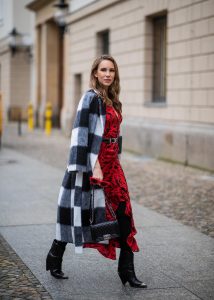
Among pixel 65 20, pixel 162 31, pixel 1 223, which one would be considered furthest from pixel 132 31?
pixel 1 223

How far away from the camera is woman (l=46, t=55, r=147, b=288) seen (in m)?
4.85

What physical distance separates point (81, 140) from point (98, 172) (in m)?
0.26

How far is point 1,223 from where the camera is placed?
742cm

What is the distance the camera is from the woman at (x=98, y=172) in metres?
4.85

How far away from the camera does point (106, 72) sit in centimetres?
499

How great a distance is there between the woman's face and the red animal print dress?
200 mm

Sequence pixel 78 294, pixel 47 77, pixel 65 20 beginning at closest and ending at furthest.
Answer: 1. pixel 78 294
2. pixel 65 20
3. pixel 47 77

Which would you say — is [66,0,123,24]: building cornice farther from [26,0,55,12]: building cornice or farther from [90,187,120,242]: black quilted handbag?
[90,187,120,242]: black quilted handbag

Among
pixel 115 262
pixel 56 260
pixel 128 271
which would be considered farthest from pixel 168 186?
pixel 128 271

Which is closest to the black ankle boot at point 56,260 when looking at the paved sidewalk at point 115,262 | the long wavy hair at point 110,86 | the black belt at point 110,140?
the paved sidewalk at point 115,262

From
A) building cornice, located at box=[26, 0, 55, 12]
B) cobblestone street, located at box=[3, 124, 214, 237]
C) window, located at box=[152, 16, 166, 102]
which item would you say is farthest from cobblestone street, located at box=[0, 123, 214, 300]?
building cornice, located at box=[26, 0, 55, 12]

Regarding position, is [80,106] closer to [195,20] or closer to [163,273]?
[163,273]

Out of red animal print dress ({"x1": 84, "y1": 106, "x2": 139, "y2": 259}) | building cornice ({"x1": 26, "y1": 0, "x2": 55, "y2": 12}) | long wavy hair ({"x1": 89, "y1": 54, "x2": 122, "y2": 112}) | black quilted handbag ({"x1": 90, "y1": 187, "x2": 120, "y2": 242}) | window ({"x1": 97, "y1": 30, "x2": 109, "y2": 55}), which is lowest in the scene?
black quilted handbag ({"x1": 90, "y1": 187, "x2": 120, "y2": 242})

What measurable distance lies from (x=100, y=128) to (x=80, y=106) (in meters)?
0.22
